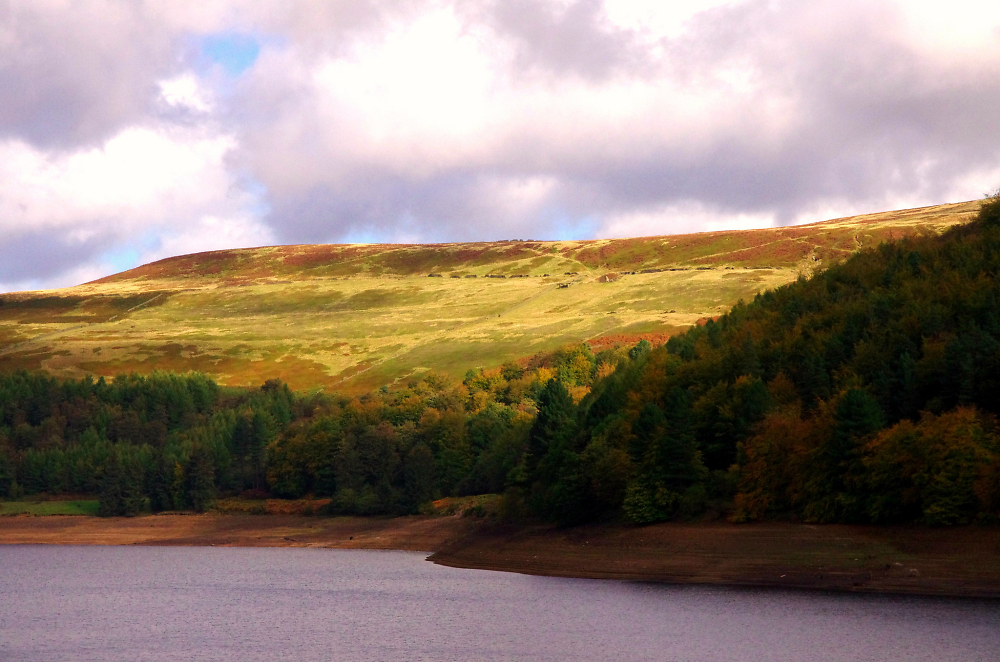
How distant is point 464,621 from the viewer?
7238 cm

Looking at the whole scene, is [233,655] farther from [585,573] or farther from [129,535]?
[129,535]

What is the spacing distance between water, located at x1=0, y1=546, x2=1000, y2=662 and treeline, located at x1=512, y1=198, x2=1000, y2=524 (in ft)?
38.6

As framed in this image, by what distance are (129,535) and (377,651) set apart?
109882mm

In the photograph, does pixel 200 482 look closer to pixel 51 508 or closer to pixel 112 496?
pixel 112 496

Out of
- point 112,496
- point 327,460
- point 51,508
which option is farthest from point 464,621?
point 51,508

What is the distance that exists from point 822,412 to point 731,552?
15.1 m

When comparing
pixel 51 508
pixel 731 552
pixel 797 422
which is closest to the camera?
pixel 731 552

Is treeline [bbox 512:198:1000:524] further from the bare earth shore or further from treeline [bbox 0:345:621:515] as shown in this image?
treeline [bbox 0:345:621:515]

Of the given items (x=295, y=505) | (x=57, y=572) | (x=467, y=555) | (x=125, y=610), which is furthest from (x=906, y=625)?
(x=295, y=505)

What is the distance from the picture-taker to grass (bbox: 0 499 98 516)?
17625cm

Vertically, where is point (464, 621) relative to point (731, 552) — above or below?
above

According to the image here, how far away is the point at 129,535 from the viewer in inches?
6344

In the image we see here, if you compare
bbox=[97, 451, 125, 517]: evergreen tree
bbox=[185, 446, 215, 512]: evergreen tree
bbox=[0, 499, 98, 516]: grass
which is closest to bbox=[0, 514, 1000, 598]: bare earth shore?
bbox=[185, 446, 215, 512]: evergreen tree

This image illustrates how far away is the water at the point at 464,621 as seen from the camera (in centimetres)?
6012
